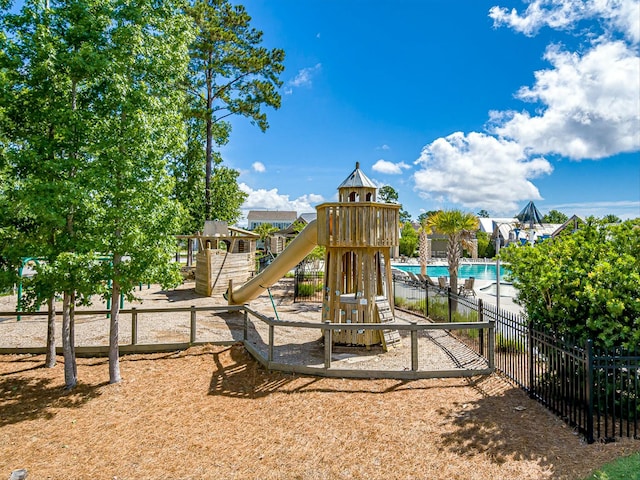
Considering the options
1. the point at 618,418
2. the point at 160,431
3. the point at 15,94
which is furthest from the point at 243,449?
the point at 15,94

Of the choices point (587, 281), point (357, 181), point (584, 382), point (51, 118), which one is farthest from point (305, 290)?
point (584, 382)

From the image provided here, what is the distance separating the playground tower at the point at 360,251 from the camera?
880cm

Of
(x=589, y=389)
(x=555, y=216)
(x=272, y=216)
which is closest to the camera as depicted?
(x=589, y=389)

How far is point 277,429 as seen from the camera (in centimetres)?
565

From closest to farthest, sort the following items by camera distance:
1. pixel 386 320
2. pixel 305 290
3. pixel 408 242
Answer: pixel 386 320
pixel 305 290
pixel 408 242

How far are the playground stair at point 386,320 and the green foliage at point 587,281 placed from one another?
3128mm

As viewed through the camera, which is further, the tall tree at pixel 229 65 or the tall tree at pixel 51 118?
the tall tree at pixel 229 65

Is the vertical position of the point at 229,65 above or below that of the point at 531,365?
above

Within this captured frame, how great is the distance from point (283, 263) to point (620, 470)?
323 inches

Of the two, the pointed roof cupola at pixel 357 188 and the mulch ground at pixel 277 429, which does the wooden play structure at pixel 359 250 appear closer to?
the pointed roof cupola at pixel 357 188

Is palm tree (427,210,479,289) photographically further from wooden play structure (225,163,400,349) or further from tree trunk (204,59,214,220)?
tree trunk (204,59,214,220)

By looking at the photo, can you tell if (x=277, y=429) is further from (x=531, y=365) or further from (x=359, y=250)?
(x=359, y=250)

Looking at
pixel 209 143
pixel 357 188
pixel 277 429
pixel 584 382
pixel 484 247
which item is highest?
pixel 209 143

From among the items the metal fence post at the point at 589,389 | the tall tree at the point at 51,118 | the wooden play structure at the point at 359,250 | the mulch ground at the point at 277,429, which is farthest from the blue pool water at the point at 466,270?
the tall tree at the point at 51,118
